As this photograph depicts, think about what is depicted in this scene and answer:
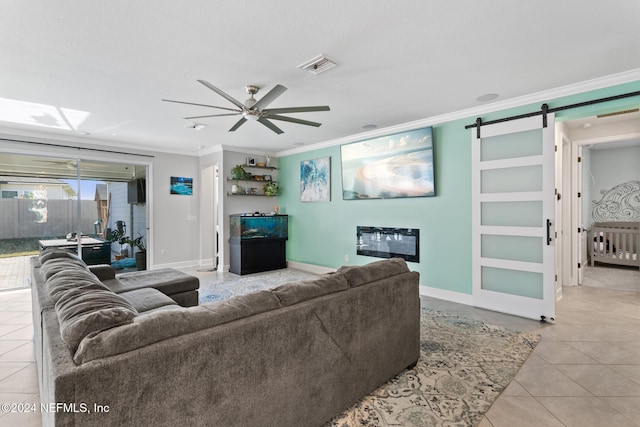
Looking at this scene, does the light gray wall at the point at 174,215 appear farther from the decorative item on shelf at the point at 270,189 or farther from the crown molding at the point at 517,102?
the crown molding at the point at 517,102

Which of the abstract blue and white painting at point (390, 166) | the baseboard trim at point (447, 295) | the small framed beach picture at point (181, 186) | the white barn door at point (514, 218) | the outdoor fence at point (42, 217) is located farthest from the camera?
the small framed beach picture at point (181, 186)

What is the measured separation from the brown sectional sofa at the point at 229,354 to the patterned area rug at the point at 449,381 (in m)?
0.12

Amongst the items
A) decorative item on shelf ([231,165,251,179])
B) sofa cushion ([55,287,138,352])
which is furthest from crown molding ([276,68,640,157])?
sofa cushion ([55,287,138,352])

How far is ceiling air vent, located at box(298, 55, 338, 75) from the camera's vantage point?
2609 mm

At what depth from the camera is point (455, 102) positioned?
12.3 feet

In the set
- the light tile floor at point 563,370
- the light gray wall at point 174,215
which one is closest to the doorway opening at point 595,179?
the light tile floor at point 563,370

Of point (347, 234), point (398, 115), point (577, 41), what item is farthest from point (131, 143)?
point (577, 41)

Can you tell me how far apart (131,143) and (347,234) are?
4297 millimetres

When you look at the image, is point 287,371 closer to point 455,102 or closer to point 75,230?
point 455,102

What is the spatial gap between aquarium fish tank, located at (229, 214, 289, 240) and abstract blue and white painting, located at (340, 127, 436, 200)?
167cm

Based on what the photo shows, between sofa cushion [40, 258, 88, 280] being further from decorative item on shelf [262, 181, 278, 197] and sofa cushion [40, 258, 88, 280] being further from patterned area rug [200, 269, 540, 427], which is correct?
decorative item on shelf [262, 181, 278, 197]

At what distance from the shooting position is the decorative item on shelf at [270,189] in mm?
6660

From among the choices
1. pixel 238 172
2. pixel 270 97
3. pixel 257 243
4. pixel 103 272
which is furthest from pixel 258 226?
pixel 270 97

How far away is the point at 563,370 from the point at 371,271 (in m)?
1.75
